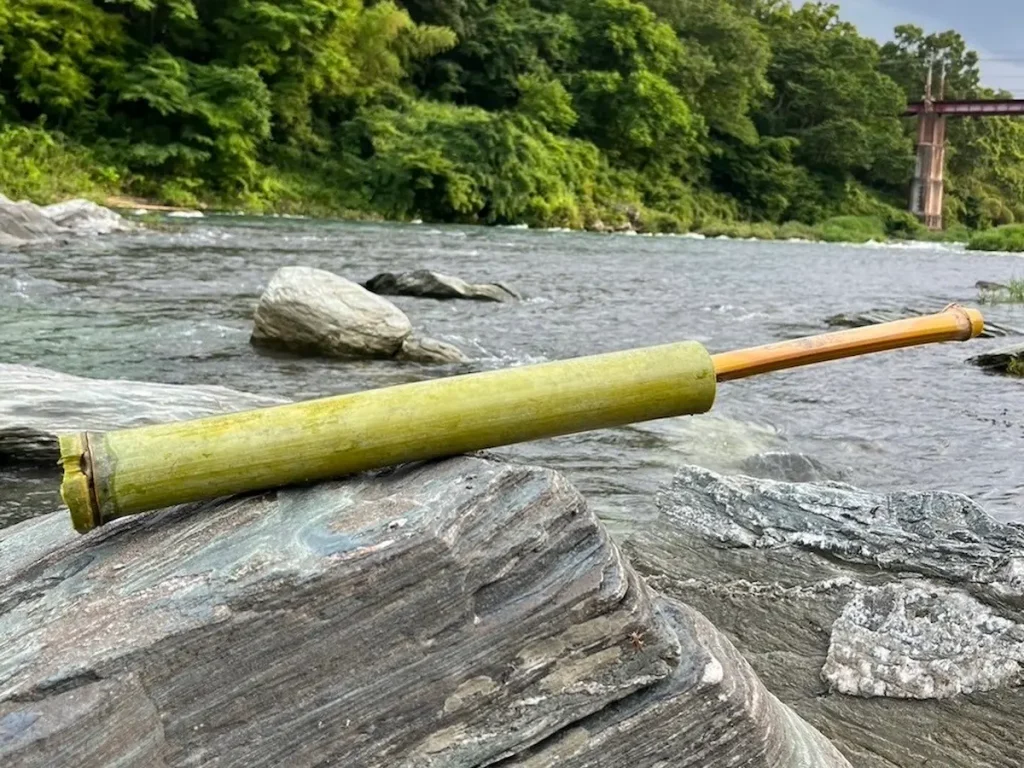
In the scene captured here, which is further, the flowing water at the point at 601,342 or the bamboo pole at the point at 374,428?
the flowing water at the point at 601,342

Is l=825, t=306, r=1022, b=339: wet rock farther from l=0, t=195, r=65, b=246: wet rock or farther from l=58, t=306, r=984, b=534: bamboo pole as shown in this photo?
l=0, t=195, r=65, b=246: wet rock

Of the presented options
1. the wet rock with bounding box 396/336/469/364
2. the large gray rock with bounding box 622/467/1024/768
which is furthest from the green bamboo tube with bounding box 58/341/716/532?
the wet rock with bounding box 396/336/469/364

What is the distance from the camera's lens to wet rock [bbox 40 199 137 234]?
18078 mm

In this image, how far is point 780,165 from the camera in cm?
5694

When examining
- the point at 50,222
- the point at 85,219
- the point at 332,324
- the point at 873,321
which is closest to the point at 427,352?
the point at 332,324

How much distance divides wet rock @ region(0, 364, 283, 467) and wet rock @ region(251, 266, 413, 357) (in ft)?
8.64

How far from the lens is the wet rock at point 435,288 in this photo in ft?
41.4

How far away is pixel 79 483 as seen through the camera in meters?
1.89

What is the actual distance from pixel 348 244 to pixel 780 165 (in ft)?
140

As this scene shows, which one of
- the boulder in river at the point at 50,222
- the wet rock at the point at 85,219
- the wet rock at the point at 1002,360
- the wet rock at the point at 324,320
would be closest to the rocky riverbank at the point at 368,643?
the wet rock at the point at 324,320

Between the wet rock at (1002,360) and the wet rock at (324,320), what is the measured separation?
566cm

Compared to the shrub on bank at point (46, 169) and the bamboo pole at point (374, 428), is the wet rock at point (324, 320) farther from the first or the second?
the shrub on bank at point (46, 169)

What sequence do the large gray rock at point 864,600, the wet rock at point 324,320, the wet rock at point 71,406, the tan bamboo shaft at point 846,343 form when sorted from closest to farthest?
the tan bamboo shaft at point 846,343, the large gray rock at point 864,600, the wet rock at point 71,406, the wet rock at point 324,320

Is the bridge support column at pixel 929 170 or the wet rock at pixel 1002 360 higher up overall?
the bridge support column at pixel 929 170
